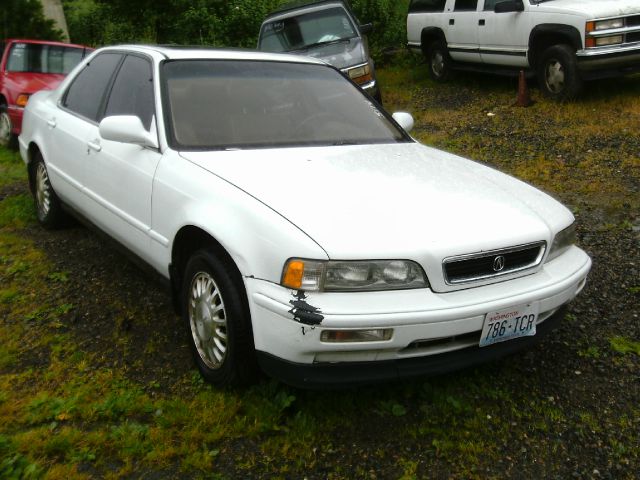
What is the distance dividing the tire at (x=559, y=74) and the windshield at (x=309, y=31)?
111 inches

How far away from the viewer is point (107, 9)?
15227mm

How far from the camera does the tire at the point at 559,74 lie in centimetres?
791

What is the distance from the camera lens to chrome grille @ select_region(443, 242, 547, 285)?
8.41 feet

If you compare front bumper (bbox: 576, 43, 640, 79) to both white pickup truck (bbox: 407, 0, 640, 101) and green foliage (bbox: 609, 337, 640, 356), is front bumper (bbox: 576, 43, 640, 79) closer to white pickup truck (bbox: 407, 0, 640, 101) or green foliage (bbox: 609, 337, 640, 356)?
white pickup truck (bbox: 407, 0, 640, 101)

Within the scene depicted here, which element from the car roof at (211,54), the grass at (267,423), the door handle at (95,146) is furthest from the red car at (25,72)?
the grass at (267,423)

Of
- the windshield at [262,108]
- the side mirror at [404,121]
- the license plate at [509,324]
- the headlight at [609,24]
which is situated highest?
the headlight at [609,24]

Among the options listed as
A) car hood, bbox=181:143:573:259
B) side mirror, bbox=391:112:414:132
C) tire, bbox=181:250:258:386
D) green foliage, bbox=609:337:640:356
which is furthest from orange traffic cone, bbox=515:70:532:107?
tire, bbox=181:250:258:386

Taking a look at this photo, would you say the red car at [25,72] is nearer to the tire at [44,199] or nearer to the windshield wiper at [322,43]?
the windshield wiper at [322,43]

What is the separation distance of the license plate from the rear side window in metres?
8.79

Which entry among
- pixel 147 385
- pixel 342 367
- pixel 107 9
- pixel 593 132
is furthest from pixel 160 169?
pixel 107 9

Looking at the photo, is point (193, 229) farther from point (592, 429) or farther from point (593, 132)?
point (593, 132)

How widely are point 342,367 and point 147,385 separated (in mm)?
1150

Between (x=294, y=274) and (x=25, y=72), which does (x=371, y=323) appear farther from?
(x=25, y=72)

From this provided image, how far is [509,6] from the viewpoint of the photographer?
8680 millimetres
